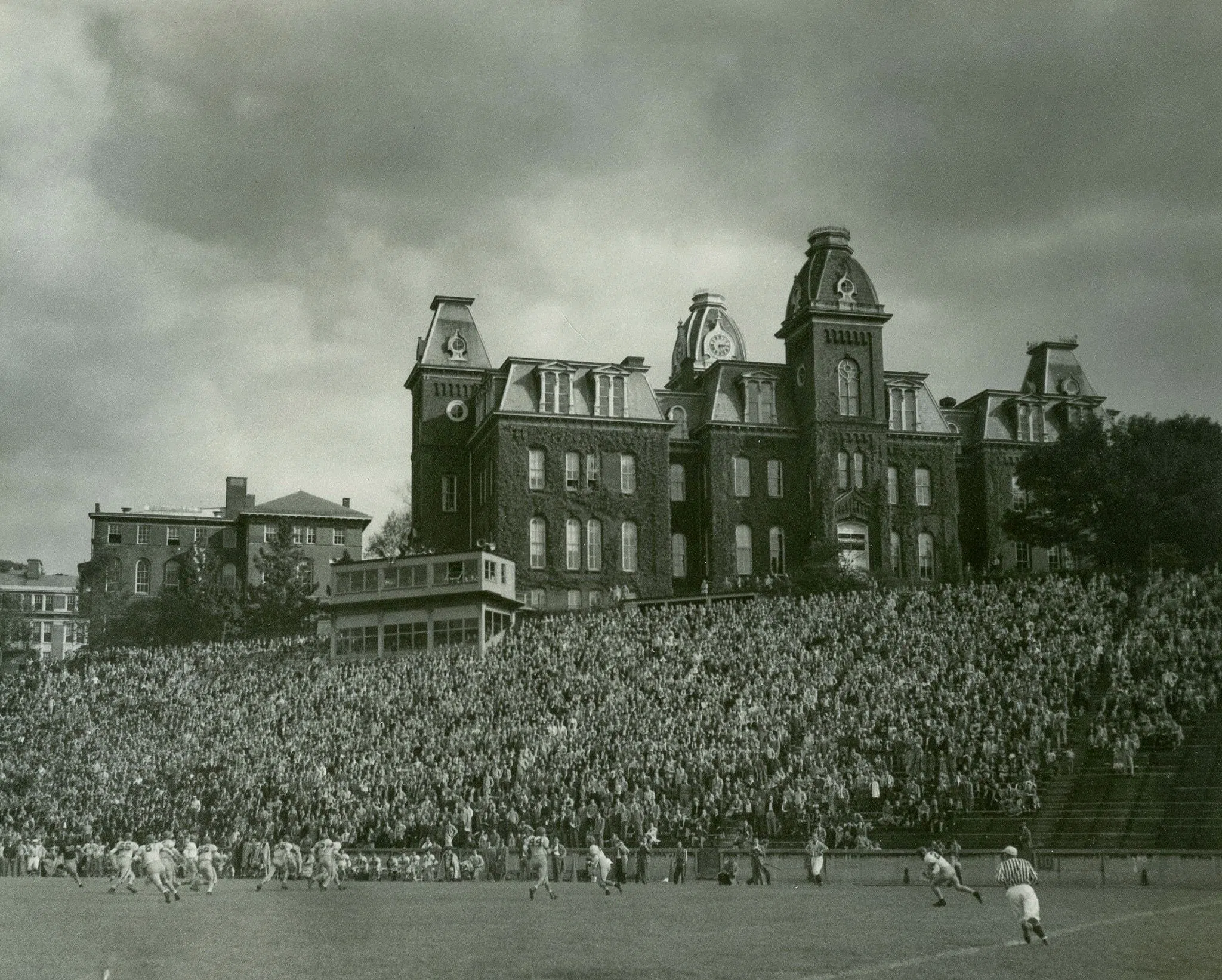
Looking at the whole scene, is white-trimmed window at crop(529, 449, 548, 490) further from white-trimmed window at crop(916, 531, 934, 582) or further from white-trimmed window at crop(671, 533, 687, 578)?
white-trimmed window at crop(916, 531, 934, 582)

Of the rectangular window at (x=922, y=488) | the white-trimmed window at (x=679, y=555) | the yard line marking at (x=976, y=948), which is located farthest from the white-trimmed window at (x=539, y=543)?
the yard line marking at (x=976, y=948)

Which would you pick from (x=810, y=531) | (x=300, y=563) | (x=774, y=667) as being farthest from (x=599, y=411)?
(x=774, y=667)

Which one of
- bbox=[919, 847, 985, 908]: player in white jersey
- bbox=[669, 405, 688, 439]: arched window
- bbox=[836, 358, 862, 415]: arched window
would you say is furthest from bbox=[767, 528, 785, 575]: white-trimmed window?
bbox=[919, 847, 985, 908]: player in white jersey

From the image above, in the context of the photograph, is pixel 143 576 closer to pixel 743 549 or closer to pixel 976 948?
pixel 743 549

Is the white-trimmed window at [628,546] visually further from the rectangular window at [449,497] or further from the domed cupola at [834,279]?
the domed cupola at [834,279]

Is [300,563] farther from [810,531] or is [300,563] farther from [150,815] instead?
[150,815]

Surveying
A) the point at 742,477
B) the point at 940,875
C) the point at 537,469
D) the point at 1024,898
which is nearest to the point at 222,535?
the point at 537,469

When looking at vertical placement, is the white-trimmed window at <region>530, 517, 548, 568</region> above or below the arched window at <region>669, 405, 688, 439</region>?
below
